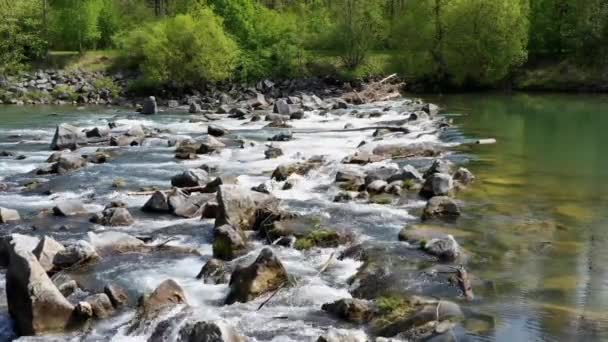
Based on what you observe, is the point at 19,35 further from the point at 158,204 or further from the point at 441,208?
the point at 441,208

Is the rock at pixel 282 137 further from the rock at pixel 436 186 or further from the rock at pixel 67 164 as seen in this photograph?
the rock at pixel 436 186

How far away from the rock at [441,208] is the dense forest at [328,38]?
142 ft

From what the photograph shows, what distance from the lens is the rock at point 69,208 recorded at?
712 inches

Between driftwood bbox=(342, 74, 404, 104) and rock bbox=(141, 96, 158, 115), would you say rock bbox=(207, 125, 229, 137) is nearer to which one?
rock bbox=(141, 96, 158, 115)

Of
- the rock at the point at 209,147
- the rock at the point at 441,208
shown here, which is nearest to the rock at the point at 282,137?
the rock at the point at 209,147

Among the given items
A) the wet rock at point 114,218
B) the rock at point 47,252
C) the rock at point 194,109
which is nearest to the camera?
the rock at point 47,252

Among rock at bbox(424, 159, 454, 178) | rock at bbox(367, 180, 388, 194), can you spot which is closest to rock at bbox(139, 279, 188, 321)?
rock at bbox(367, 180, 388, 194)

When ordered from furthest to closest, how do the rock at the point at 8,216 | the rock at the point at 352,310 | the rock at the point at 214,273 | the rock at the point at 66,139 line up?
the rock at the point at 66,139, the rock at the point at 8,216, the rock at the point at 214,273, the rock at the point at 352,310

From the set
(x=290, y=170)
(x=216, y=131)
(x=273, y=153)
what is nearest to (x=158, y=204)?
(x=290, y=170)

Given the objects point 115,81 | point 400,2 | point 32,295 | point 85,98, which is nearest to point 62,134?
point 32,295

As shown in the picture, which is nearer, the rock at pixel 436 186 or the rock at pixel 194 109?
the rock at pixel 436 186

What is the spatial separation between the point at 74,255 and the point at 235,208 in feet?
13.4

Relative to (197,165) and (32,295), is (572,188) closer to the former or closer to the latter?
(197,165)

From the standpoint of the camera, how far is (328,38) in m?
68.2
